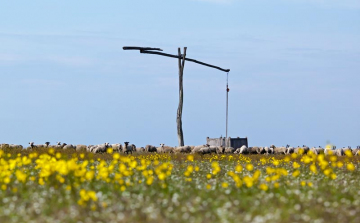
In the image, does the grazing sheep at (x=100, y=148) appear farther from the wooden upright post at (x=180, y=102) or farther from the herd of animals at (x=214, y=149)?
the wooden upright post at (x=180, y=102)

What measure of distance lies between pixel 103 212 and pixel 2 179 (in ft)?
17.9

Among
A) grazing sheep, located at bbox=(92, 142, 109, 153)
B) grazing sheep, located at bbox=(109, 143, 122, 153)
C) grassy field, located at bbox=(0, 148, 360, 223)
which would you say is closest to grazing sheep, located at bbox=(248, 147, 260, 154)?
grazing sheep, located at bbox=(109, 143, 122, 153)

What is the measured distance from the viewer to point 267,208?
425 inches

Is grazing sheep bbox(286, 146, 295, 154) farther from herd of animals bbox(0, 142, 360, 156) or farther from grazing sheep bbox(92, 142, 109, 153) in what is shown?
grazing sheep bbox(92, 142, 109, 153)

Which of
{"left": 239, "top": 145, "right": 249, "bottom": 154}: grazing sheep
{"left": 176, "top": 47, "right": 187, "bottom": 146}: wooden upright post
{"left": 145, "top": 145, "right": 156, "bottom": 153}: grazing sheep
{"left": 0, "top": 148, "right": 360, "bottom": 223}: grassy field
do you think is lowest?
{"left": 145, "top": 145, "right": 156, "bottom": 153}: grazing sheep

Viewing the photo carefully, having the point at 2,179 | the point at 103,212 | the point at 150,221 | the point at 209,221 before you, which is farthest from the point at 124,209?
the point at 2,179

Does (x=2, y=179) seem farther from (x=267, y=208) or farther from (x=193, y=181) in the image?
(x=267, y=208)

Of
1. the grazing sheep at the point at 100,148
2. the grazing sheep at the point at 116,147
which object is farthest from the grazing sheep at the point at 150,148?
the grazing sheep at the point at 100,148

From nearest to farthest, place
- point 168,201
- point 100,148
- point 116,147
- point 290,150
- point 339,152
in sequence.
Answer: point 168,201
point 339,152
point 100,148
point 290,150
point 116,147

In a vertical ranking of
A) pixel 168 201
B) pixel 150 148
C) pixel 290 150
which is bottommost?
pixel 150 148

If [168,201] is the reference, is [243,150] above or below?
below

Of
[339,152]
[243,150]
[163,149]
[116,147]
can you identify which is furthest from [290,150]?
[116,147]

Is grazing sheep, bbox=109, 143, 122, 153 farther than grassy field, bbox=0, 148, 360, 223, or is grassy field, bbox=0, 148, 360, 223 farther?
grazing sheep, bbox=109, 143, 122, 153

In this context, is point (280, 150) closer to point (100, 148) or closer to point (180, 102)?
point (180, 102)
